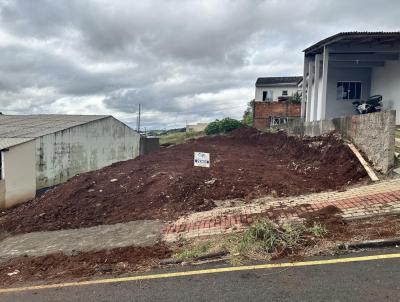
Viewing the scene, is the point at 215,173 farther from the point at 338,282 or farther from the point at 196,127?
the point at 196,127

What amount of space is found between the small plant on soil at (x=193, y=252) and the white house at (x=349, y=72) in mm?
14049

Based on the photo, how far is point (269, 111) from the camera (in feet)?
119

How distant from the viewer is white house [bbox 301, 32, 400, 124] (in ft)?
62.0

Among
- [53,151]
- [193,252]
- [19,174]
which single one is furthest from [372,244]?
[53,151]

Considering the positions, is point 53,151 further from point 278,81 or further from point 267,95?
point 278,81

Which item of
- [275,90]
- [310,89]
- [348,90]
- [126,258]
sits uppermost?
[275,90]

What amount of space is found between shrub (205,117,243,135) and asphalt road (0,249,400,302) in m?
33.0

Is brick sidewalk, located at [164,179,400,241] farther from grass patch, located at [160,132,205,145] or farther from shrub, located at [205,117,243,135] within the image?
grass patch, located at [160,132,205,145]

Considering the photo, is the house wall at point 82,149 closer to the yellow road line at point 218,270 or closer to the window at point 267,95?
the yellow road line at point 218,270

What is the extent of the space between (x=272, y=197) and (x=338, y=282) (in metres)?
5.12

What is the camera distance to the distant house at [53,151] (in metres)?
19.2

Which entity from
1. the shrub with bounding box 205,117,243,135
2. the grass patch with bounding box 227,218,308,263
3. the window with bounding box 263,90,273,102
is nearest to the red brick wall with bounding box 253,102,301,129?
the shrub with bounding box 205,117,243,135

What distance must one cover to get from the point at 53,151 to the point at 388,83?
18973 millimetres

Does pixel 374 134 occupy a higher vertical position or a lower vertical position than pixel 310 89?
lower
